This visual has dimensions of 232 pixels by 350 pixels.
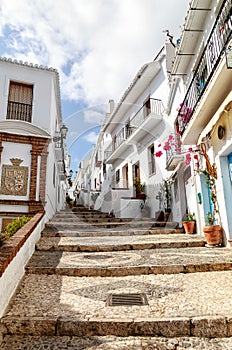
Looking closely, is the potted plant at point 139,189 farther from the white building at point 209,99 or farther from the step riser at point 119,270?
the step riser at point 119,270

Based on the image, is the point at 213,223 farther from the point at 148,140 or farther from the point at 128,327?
the point at 148,140

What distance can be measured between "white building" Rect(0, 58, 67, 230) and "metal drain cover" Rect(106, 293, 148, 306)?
683 cm

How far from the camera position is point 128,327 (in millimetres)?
2617

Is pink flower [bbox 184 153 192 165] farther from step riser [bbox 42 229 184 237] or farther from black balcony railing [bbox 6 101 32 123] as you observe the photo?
black balcony railing [bbox 6 101 32 123]

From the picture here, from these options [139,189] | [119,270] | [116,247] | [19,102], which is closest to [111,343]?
[119,270]

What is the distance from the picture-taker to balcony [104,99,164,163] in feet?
38.4

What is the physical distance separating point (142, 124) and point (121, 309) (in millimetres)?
10067

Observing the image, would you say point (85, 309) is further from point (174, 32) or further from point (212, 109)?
point (174, 32)

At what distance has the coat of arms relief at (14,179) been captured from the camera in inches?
371

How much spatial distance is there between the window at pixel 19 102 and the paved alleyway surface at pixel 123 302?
6.90m

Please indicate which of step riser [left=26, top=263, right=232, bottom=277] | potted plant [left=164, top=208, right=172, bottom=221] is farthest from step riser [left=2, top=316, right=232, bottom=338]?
potted plant [left=164, top=208, right=172, bottom=221]

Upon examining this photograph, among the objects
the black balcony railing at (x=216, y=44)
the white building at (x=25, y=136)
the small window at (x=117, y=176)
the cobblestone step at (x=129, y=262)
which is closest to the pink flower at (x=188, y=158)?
the black balcony railing at (x=216, y=44)

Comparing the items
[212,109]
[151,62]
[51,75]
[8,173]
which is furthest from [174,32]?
[8,173]

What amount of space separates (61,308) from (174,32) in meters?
12.6
